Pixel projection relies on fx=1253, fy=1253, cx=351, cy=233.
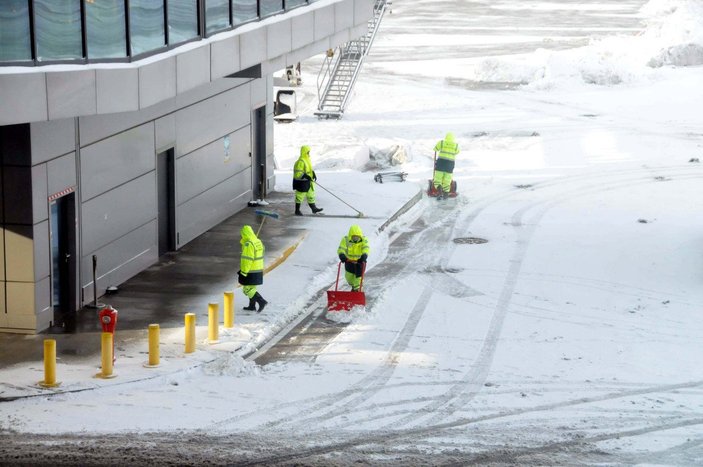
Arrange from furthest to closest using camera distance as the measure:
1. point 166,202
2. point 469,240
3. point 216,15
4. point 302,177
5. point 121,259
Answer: point 302,177
point 469,240
point 166,202
point 216,15
point 121,259

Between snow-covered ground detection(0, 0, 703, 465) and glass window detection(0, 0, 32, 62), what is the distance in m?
4.54

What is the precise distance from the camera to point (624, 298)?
21.4m

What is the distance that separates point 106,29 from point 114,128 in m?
2.82

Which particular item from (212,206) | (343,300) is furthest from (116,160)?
(212,206)

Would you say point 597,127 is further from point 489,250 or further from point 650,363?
point 650,363

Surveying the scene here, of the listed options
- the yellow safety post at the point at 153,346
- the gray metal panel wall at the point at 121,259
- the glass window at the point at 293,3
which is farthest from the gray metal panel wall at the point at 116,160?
the glass window at the point at 293,3

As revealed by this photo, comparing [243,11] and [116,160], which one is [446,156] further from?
[116,160]

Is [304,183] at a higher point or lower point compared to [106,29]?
lower

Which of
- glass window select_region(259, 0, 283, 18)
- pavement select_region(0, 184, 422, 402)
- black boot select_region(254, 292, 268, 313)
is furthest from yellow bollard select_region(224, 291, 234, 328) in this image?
glass window select_region(259, 0, 283, 18)

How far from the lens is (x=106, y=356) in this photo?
1630 cm

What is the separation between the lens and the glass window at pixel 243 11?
23.0 metres

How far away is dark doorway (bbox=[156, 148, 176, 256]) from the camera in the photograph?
23.4 metres

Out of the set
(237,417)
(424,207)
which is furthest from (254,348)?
(424,207)

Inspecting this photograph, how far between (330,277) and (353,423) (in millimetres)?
7326
